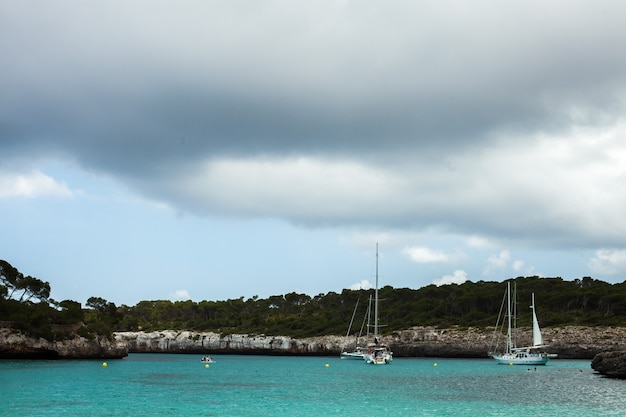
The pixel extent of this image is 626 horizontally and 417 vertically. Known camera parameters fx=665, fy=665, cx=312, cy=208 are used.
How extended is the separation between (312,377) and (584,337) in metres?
73.0

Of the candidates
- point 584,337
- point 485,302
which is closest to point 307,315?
point 485,302

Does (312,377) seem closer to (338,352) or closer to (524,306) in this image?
(338,352)

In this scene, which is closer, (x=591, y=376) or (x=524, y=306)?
(x=591, y=376)

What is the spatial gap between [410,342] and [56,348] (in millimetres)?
77978

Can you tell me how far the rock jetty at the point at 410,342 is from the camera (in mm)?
131875

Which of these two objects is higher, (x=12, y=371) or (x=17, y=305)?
(x=17, y=305)

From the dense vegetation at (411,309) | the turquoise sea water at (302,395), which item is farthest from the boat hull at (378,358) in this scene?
the turquoise sea water at (302,395)

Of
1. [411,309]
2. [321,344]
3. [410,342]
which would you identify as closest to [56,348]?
[321,344]

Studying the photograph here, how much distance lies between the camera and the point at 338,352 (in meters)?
160

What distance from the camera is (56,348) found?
108 m

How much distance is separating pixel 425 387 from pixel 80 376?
126 ft

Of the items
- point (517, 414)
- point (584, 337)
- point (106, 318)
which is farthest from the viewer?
point (106, 318)

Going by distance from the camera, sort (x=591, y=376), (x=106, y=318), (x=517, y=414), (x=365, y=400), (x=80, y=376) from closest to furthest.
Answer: (x=517, y=414), (x=365, y=400), (x=80, y=376), (x=591, y=376), (x=106, y=318)

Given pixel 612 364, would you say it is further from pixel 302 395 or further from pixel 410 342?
pixel 410 342
